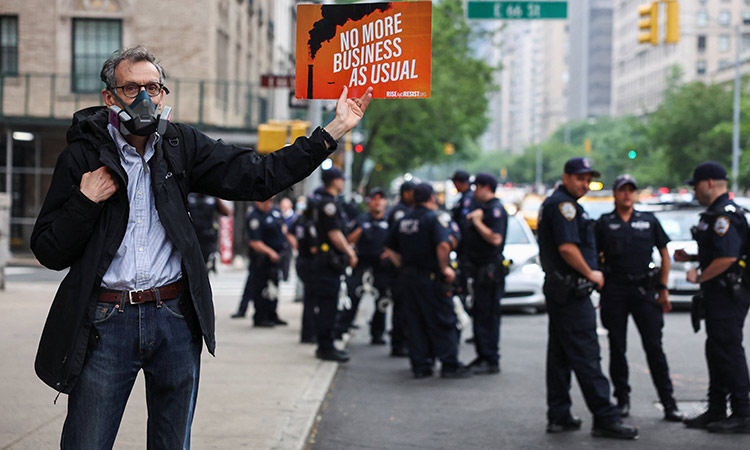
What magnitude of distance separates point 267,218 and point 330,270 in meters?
3.35

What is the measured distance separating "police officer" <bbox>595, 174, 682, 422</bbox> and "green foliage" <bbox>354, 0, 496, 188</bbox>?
29.0m

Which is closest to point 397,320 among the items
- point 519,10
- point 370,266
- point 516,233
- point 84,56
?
point 370,266

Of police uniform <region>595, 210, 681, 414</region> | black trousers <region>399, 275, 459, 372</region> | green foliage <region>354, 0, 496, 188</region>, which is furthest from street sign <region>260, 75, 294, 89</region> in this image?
green foliage <region>354, 0, 496, 188</region>

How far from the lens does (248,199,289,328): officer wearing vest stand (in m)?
13.8

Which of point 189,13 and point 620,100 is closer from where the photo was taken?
point 189,13

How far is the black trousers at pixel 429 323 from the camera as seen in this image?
33.0 ft

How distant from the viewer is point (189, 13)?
26.5 metres

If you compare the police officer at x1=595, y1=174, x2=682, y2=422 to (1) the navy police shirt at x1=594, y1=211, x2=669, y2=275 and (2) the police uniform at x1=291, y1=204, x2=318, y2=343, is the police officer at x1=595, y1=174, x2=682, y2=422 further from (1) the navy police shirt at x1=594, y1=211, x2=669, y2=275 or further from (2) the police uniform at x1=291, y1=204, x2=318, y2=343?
(2) the police uniform at x1=291, y1=204, x2=318, y2=343

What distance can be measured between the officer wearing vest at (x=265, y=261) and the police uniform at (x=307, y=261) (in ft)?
5.00

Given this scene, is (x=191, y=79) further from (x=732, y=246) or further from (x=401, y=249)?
(x=732, y=246)

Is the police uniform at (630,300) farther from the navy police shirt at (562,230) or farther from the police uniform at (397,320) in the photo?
the police uniform at (397,320)

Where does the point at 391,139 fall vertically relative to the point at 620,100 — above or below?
below

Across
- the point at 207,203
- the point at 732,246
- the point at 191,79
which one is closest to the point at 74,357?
the point at 732,246

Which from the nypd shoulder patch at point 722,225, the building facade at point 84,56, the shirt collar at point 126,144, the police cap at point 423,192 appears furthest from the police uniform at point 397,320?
the building facade at point 84,56
